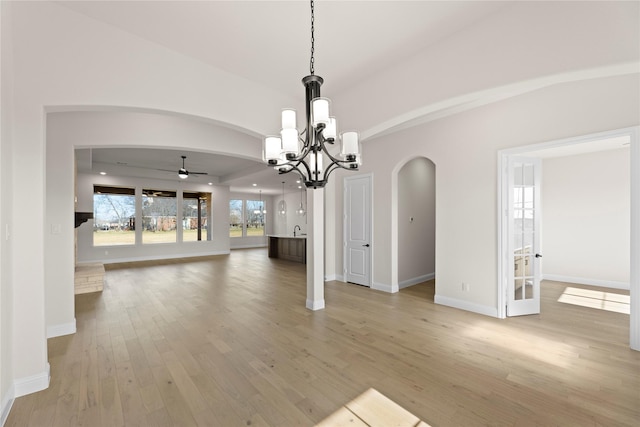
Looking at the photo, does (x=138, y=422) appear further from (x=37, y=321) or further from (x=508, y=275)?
(x=508, y=275)

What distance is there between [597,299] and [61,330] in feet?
27.2

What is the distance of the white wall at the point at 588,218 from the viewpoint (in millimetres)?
5398

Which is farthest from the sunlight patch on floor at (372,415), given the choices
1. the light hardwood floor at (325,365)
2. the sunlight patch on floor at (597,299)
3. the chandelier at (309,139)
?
the sunlight patch on floor at (597,299)

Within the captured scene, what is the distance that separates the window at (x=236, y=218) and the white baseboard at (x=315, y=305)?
10017 mm

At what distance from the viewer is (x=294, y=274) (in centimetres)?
727

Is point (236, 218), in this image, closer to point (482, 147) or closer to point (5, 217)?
point (482, 147)

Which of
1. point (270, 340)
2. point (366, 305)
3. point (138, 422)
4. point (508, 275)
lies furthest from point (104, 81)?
point (508, 275)

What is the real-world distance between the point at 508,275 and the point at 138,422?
4.64 m

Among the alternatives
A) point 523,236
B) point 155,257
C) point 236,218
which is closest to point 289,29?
point 523,236

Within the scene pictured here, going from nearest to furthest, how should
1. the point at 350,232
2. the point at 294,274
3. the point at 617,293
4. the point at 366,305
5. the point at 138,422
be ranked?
1. the point at 138,422
2. the point at 366,305
3. the point at 617,293
4. the point at 350,232
5. the point at 294,274

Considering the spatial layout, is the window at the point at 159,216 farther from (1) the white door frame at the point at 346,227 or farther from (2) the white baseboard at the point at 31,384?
(2) the white baseboard at the point at 31,384

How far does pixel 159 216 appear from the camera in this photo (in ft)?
33.5

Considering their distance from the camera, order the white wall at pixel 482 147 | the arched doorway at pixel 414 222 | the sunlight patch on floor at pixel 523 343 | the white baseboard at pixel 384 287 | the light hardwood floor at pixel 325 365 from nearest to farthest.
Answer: the light hardwood floor at pixel 325 365 < the sunlight patch on floor at pixel 523 343 < the white wall at pixel 482 147 < the white baseboard at pixel 384 287 < the arched doorway at pixel 414 222

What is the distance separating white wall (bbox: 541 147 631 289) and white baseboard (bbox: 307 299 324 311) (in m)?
5.48
